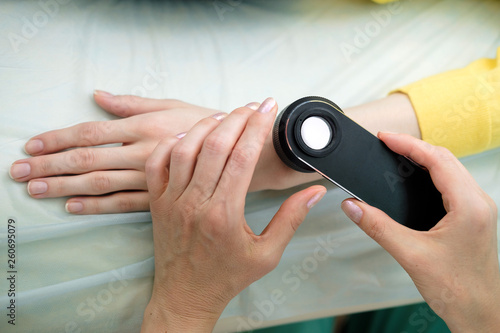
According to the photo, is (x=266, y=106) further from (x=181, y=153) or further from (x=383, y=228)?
(x=383, y=228)

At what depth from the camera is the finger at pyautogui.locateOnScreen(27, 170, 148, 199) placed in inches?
25.3

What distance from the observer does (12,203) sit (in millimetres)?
636

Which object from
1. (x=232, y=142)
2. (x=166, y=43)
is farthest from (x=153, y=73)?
(x=232, y=142)

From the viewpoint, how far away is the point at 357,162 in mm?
622

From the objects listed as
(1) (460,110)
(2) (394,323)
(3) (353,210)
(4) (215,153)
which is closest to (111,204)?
(4) (215,153)

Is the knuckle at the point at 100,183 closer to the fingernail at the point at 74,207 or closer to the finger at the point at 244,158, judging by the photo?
the fingernail at the point at 74,207

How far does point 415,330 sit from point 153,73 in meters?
0.87

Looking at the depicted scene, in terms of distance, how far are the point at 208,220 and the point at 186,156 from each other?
98mm

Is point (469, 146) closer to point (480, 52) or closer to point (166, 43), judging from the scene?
point (480, 52)

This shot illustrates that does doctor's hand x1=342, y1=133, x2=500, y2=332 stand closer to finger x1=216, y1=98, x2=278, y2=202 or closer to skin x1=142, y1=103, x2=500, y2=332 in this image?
skin x1=142, y1=103, x2=500, y2=332

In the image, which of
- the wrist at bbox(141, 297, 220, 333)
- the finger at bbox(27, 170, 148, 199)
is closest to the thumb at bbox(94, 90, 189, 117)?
the finger at bbox(27, 170, 148, 199)

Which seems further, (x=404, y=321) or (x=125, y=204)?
(x=404, y=321)

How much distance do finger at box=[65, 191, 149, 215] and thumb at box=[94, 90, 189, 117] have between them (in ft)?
0.49

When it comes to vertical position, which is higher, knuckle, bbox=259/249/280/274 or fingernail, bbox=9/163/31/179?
fingernail, bbox=9/163/31/179
